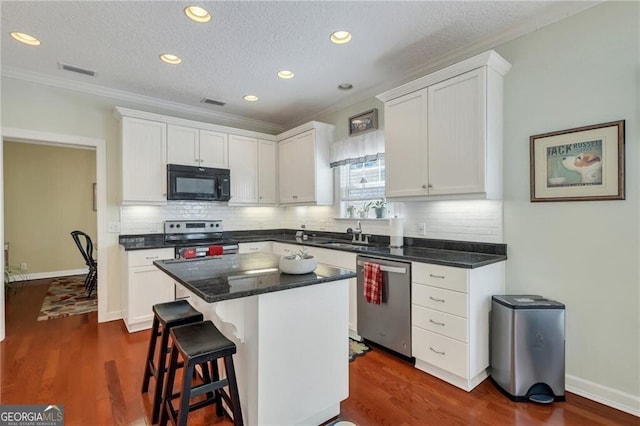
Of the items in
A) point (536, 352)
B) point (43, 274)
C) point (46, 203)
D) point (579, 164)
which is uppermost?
point (579, 164)

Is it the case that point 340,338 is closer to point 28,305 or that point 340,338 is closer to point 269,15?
point 269,15

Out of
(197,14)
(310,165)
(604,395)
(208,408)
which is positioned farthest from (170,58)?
(604,395)

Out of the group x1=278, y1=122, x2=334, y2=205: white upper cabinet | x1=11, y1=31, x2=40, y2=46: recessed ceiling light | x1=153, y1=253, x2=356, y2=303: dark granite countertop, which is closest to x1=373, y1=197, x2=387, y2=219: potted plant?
x1=278, y1=122, x2=334, y2=205: white upper cabinet

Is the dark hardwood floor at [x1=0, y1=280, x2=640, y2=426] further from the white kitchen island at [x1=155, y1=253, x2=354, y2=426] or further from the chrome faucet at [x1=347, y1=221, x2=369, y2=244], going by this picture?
the chrome faucet at [x1=347, y1=221, x2=369, y2=244]

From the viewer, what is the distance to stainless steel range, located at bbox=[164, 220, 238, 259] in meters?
3.74

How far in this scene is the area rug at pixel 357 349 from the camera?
2.80m

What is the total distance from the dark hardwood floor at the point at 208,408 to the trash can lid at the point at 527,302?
0.64m

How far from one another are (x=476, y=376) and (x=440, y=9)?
8.80 feet

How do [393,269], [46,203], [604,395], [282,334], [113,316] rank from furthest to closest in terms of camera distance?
[46,203] < [113,316] < [393,269] < [604,395] < [282,334]

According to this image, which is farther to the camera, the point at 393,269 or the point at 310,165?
the point at 310,165

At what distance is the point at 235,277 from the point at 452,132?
6.71 ft

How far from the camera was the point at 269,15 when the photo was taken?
2.28 m

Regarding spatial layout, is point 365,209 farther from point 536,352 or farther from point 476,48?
point 536,352

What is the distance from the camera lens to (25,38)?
261 centimetres
